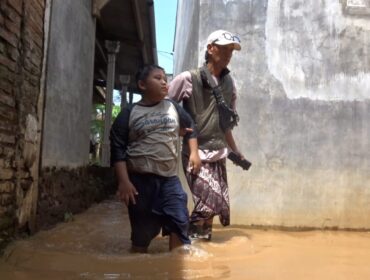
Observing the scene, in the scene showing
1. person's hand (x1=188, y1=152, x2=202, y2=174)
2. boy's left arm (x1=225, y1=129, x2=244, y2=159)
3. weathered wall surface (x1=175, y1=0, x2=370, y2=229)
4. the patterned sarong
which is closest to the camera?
person's hand (x1=188, y1=152, x2=202, y2=174)

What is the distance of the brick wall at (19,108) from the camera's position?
334cm

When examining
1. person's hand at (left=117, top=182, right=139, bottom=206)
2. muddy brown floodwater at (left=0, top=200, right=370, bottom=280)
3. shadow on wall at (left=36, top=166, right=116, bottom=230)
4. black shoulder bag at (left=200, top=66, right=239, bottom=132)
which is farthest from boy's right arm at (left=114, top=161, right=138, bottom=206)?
shadow on wall at (left=36, top=166, right=116, bottom=230)

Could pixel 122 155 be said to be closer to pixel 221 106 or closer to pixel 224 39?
pixel 221 106

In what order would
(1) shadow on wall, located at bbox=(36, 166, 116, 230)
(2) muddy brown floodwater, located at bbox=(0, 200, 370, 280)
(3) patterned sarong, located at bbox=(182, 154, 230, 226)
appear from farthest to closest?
(1) shadow on wall, located at bbox=(36, 166, 116, 230)
(3) patterned sarong, located at bbox=(182, 154, 230, 226)
(2) muddy brown floodwater, located at bbox=(0, 200, 370, 280)

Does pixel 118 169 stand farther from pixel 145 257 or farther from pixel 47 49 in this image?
pixel 47 49

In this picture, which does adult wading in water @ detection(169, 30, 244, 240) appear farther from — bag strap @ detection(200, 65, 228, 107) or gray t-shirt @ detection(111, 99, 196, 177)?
gray t-shirt @ detection(111, 99, 196, 177)

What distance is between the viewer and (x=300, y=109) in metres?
4.91

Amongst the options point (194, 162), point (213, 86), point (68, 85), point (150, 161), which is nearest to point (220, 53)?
point (213, 86)

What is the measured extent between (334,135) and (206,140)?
1733mm

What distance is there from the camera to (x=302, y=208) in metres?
4.82

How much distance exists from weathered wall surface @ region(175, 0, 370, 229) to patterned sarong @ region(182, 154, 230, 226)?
1.14m

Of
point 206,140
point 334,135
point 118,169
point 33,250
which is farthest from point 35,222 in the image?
point 334,135

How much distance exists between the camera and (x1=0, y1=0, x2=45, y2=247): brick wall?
334 centimetres

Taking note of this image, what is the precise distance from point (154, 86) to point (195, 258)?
3.72ft
